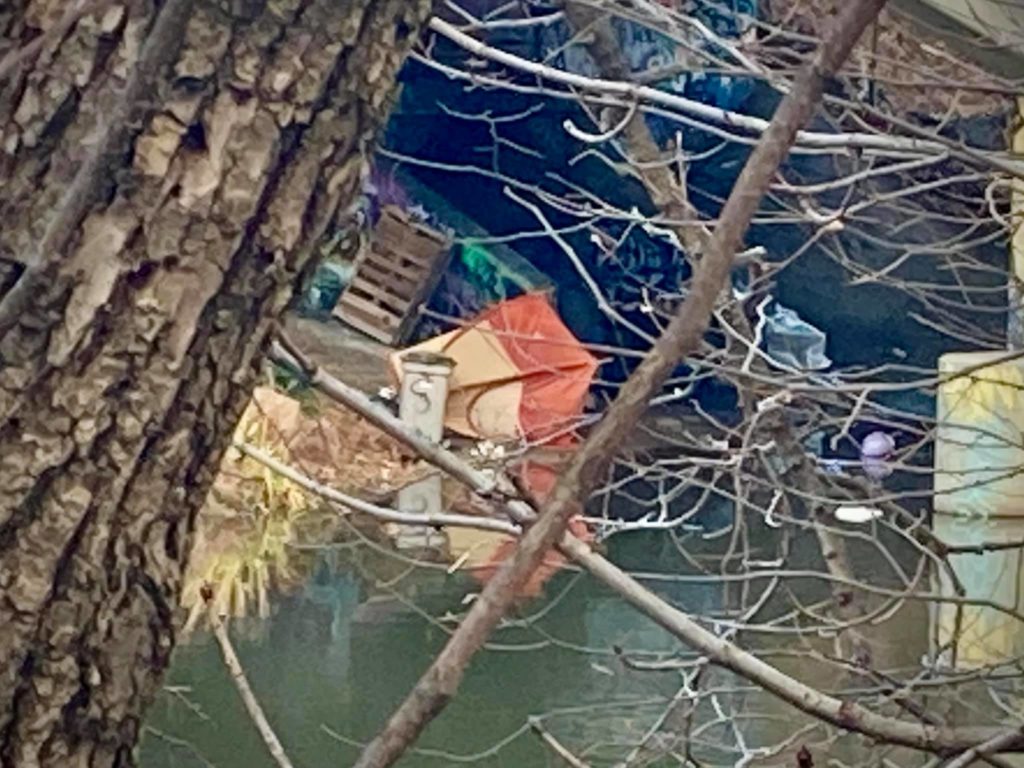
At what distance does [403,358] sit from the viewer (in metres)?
5.80

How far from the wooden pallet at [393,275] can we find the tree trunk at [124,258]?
20.9ft

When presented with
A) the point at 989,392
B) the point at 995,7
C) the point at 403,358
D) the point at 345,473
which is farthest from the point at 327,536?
the point at 995,7

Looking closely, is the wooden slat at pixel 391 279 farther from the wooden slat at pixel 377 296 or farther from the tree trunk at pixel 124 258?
the tree trunk at pixel 124 258

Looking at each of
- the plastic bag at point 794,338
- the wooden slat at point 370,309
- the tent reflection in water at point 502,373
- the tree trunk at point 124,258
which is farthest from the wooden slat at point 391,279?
the tree trunk at point 124,258

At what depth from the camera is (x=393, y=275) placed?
7172mm

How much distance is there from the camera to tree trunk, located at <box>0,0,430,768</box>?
2.03 feet

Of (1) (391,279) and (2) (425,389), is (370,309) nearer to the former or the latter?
(1) (391,279)

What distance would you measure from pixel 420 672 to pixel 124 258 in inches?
118

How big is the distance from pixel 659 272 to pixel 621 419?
5.94 m

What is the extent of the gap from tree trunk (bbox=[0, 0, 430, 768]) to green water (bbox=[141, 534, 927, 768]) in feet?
6.14

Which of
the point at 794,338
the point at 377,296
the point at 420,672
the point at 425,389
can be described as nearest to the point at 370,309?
the point at 377,296

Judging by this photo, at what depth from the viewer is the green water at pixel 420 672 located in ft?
9.52

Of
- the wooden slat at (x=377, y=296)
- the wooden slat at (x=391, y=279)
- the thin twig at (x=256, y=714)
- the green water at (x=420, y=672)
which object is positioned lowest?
the green water at (x=420, y=672)

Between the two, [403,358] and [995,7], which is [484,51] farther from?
[403,358]
